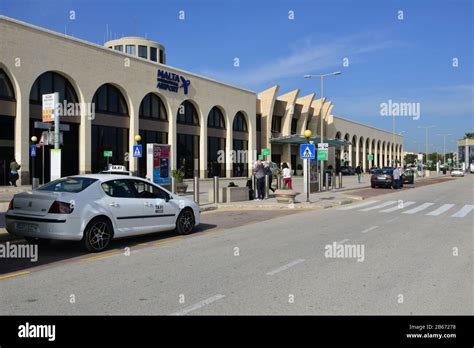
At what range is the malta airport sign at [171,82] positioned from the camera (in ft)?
132

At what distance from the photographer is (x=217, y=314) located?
5.02 m

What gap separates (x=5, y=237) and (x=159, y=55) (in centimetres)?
6654

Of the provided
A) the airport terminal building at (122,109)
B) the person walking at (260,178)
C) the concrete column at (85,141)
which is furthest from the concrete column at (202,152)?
the person walking at (260,178)

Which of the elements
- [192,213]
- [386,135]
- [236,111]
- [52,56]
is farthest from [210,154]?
[386,135]

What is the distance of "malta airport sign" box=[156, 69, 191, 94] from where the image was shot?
40312 millimetres

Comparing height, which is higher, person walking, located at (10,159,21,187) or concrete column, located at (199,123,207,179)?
concrete column, located at (199,123,207,179)

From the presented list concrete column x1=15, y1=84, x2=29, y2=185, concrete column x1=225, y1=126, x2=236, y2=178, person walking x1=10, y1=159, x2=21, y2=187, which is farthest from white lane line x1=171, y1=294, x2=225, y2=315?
concrete column x1=225, y1=126, x2=236, y2=178

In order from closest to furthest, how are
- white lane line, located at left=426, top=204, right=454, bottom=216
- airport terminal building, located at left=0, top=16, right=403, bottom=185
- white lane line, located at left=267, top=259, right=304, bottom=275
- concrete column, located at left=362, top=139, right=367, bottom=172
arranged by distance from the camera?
1. white lane line, located at left=267, top=259, right=304, bottom=275
2. white lane line, located at left=426, top=204, right=454, bottom=216
3. airport terminal building, located at left=0, top=16, right=403, bottom=185
4. concrete column, located at left=362, top=139, right=367, bottom=172

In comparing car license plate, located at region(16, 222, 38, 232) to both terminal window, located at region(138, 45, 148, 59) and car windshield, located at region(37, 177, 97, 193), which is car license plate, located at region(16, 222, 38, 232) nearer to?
car windshield, located at region(37, 177, 97, 193)

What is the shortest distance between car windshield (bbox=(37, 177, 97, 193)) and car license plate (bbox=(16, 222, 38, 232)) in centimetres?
86

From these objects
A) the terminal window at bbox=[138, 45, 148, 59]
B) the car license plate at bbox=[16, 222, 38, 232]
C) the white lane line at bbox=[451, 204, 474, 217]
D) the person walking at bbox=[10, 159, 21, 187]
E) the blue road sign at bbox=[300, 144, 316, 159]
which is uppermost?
the terminal window at bbox=[138, 45, 148, 59]

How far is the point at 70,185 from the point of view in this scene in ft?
30.2

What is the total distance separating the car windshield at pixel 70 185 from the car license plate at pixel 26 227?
0.86m

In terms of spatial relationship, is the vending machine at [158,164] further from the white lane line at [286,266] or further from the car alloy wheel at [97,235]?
the white lane line at [286,266]
